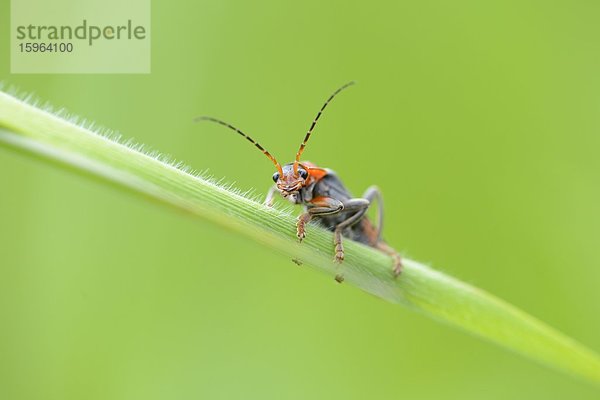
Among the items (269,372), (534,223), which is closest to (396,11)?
(534,223)

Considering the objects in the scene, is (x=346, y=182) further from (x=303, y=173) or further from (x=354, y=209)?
(x=303, y=173)

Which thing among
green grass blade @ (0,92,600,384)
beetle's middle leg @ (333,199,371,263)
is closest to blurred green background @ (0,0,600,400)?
beetle's middle leg @ (333,199,371,263)

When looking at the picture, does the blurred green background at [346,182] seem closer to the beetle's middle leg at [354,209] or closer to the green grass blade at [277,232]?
the beetle's middle leg at [354,209]

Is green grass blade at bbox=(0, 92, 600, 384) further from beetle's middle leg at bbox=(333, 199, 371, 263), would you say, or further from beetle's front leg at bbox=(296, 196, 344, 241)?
beetle's middle leg at bbox=(333, 199, 371, 263)

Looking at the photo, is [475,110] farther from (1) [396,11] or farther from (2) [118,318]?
(2) [118,318]

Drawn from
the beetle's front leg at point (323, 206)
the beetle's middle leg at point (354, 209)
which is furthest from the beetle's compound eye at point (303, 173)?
the beetle's middle leg at point (354, 209)

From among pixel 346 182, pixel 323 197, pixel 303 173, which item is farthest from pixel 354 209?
pixel 346 182
